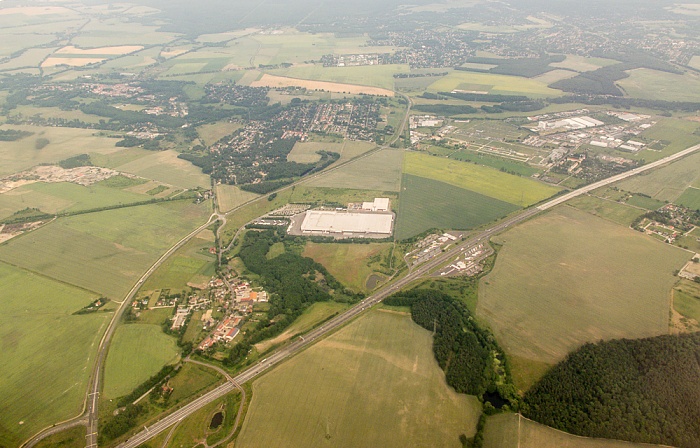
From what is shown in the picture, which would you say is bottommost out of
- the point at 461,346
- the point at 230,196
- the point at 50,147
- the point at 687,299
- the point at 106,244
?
the point at 50,147

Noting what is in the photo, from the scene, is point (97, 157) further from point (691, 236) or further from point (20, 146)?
point (691, 236)

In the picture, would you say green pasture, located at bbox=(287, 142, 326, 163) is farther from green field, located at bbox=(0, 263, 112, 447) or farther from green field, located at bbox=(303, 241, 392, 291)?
green field, located at bbox=(0, 263, 112, 447)

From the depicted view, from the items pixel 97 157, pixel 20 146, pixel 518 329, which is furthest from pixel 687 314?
pixel 20 146

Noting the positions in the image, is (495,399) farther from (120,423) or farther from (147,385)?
(120,423)

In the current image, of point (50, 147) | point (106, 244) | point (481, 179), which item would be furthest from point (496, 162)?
point (50, 147)

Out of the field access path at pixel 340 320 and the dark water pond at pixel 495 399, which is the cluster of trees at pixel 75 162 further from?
the dark water pond at pixel 495 399

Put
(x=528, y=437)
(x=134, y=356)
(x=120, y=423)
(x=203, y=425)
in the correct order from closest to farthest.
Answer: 1. (x=528, y=437)
2. (x=120, y=423)
3. (x=203, y=425)
4. (x=134, y=356)

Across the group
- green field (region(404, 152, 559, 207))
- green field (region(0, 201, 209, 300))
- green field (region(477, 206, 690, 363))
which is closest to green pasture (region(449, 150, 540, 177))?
green field (region(404, 152, 559, 207))
